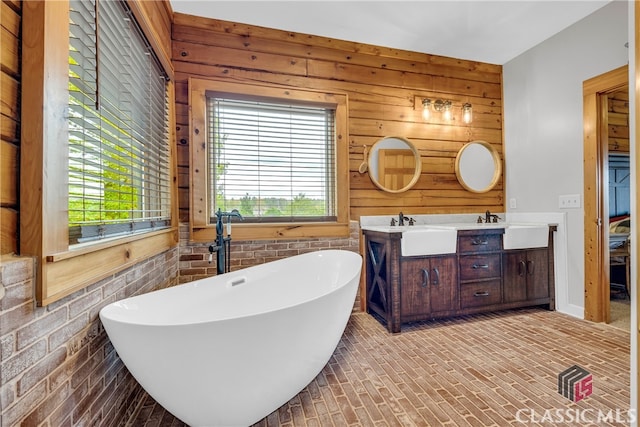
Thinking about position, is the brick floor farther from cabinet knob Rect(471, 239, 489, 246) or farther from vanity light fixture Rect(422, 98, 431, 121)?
vanity light fixture Rect(422, 98, 431, 121)

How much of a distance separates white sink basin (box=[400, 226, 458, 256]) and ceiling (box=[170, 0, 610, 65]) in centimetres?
183

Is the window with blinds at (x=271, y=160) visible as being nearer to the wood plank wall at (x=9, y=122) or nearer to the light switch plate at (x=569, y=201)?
the wood plank wall at (x=9, y=122)

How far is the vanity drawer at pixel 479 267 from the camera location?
8.02ft

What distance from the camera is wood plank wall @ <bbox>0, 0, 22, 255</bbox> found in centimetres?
75

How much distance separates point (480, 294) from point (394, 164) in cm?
144

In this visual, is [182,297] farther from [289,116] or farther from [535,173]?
[535,173]

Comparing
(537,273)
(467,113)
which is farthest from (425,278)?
(467,113)

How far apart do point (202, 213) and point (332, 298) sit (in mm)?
1511

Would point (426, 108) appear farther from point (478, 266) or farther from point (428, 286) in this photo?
point (428, 286)

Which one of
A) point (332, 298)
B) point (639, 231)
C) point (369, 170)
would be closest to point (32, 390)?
point (332, 298)

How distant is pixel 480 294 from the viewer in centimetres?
248

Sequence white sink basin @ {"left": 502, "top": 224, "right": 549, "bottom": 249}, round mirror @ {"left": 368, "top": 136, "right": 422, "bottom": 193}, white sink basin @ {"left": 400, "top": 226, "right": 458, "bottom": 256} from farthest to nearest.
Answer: round mirror @ {"left": 368, "top": 136, "right": 422, "bottom": 193}
white sink basin @ {"left": 502, "top": 224, "right": 549, "bottom": 249}
white sink basin @ {"left": 400, "top": 226, "right": 458, "bottom": 256}

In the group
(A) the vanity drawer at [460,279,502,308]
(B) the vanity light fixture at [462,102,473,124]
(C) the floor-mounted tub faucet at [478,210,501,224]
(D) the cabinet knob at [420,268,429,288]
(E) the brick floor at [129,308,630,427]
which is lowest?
(E) the brick floor at [129,308,630,427]

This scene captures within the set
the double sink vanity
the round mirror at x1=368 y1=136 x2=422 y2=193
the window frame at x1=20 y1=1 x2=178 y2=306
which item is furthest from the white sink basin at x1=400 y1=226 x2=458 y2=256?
the window frame at x1=20 y1=1 x2=178 y2=306
